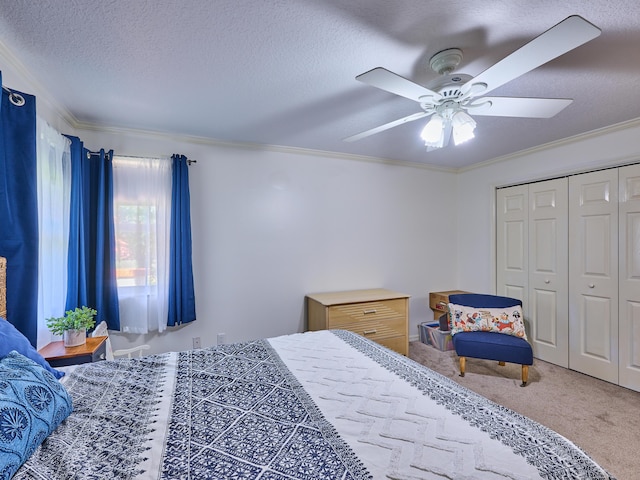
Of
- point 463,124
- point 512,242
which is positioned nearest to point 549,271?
point 512,242

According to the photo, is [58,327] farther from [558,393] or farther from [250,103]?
[558,393]

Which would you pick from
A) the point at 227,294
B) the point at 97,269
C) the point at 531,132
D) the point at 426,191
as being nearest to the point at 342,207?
the point at 426,191

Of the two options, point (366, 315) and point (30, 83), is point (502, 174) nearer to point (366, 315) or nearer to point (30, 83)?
point (366, 315)

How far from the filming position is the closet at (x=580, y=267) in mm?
2645

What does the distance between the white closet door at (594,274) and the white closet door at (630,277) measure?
5 cm

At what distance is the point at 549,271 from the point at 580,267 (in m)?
0.29

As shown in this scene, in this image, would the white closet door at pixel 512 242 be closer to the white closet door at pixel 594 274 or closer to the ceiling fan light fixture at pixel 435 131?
Result: the white closet door at pixel 594 274

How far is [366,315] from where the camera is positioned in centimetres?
311

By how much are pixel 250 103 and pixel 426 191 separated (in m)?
2.71

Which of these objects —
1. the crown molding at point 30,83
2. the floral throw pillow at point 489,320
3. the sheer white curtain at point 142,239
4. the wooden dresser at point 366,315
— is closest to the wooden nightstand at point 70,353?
the sheer white curtain at point 142,239

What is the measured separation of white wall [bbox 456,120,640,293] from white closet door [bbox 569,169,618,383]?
0.17 m

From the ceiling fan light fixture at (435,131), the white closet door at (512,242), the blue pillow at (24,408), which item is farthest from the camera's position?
the white closet door at (512,242)

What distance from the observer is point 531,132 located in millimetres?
2809

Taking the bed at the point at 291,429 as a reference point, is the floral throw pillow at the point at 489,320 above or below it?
below
